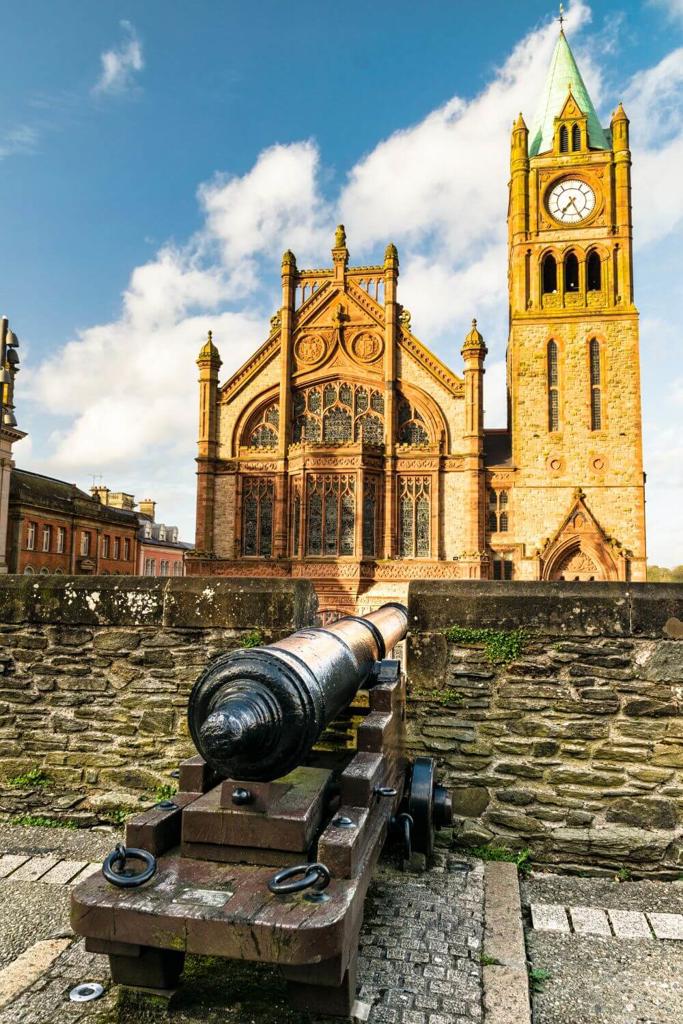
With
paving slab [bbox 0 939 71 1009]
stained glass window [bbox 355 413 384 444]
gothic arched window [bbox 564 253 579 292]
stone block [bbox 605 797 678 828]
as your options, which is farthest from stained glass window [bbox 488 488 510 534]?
paving slab [bbox 0 939 71 1009]

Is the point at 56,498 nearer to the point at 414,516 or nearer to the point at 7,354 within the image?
the point at 7,354

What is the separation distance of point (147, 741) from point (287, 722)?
3.07m

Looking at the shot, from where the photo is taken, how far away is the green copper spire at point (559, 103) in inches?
1273

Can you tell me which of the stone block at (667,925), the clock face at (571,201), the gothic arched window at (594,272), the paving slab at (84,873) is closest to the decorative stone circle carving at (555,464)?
the gothic arched window at (594,272)

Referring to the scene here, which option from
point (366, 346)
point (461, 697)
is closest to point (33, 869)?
point (461, 697)

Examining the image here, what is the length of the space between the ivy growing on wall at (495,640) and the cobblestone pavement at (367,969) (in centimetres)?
150

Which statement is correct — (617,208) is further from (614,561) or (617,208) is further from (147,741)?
(147,741)

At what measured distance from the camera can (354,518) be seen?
91.6 ft

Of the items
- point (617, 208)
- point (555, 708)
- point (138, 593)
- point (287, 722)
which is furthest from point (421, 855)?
point (617, 208)

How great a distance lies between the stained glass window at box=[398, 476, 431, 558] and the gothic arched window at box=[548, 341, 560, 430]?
229 inches

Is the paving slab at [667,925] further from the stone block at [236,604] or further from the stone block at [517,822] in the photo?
the stone block at [236,604]

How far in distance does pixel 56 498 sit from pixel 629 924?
41.6 metres

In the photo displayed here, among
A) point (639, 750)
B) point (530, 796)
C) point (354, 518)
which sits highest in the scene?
point (354, 518)

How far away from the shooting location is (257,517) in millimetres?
29172
